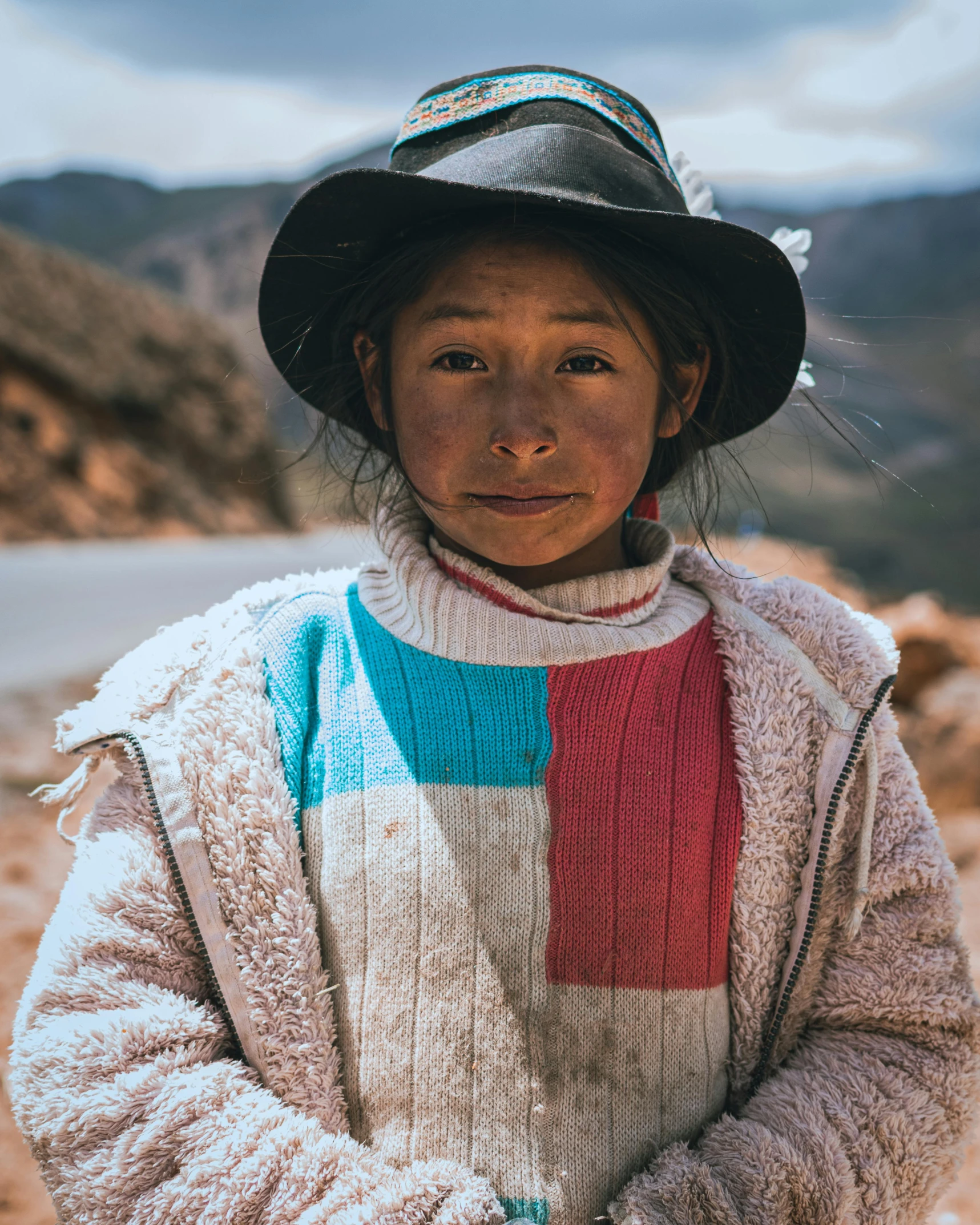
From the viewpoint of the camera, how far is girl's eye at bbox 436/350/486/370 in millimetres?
1278

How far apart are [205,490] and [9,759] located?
14.4 metres

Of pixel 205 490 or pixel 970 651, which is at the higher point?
pixel 205 490

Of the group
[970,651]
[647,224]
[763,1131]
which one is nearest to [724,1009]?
[763,1131]

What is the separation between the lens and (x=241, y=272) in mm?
68875

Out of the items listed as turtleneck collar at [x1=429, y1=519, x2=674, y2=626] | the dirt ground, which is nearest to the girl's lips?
turtleneck collar at [x1=429, y1=519, x2=674, y2=626]

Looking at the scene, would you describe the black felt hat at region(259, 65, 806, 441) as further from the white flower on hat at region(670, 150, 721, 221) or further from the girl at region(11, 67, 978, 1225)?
the white flower on hat at region(670, 150, 721, 221)

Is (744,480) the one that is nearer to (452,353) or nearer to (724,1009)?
(452,353)

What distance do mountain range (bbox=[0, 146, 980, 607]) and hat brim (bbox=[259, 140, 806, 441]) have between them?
0.08m

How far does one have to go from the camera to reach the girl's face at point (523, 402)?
1.24m

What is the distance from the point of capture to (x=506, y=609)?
1348 mm

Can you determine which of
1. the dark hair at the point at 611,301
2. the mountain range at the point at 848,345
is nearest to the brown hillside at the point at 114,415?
the mountain range at the point at 848,345

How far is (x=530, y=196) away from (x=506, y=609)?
0.51 meters

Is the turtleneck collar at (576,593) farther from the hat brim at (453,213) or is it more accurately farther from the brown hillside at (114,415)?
the brown hillside at (114,415)

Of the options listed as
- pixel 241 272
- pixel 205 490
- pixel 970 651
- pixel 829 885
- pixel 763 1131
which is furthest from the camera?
pixel 241 272
